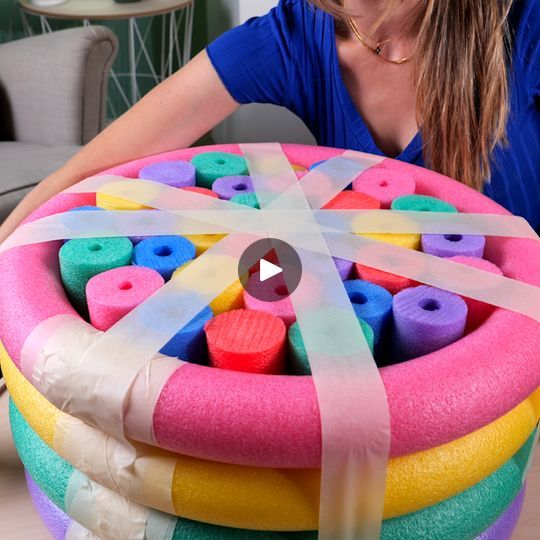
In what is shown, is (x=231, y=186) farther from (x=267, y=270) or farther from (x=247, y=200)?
(x=267, y=270)

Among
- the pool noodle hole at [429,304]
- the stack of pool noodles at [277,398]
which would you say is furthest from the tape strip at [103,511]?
the pool noodle hole at [429,304]

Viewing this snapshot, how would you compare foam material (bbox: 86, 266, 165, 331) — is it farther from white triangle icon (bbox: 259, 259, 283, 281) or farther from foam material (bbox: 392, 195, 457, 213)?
foam material (bbox: 392, 195, 457, 213)

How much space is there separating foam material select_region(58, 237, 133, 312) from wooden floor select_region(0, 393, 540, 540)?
0.69 ft

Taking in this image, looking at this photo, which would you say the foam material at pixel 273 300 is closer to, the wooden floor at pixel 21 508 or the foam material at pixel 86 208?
the foam material at pixel 86 208

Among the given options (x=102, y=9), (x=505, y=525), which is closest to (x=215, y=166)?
(x=505, y=525)

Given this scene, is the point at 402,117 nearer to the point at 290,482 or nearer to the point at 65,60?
the point at 290,482

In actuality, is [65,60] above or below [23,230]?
below

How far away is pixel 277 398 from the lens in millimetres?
389

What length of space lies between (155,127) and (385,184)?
306 millimetres

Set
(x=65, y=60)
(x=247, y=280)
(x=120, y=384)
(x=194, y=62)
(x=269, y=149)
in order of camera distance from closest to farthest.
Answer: (x=120, y=384) → (x=247, y=280) → (x=269, y=149) → (x=194, y=62) → (x=65, y=60)

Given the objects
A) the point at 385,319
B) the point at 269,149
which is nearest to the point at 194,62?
the point at 269,149

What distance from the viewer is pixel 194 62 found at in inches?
35.3

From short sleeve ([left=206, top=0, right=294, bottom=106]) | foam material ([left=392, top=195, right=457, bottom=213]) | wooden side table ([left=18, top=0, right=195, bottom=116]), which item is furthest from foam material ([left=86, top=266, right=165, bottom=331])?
wooden side table ([left=18, top=0, right=195, bottom=116])

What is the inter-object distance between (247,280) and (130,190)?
16cm
